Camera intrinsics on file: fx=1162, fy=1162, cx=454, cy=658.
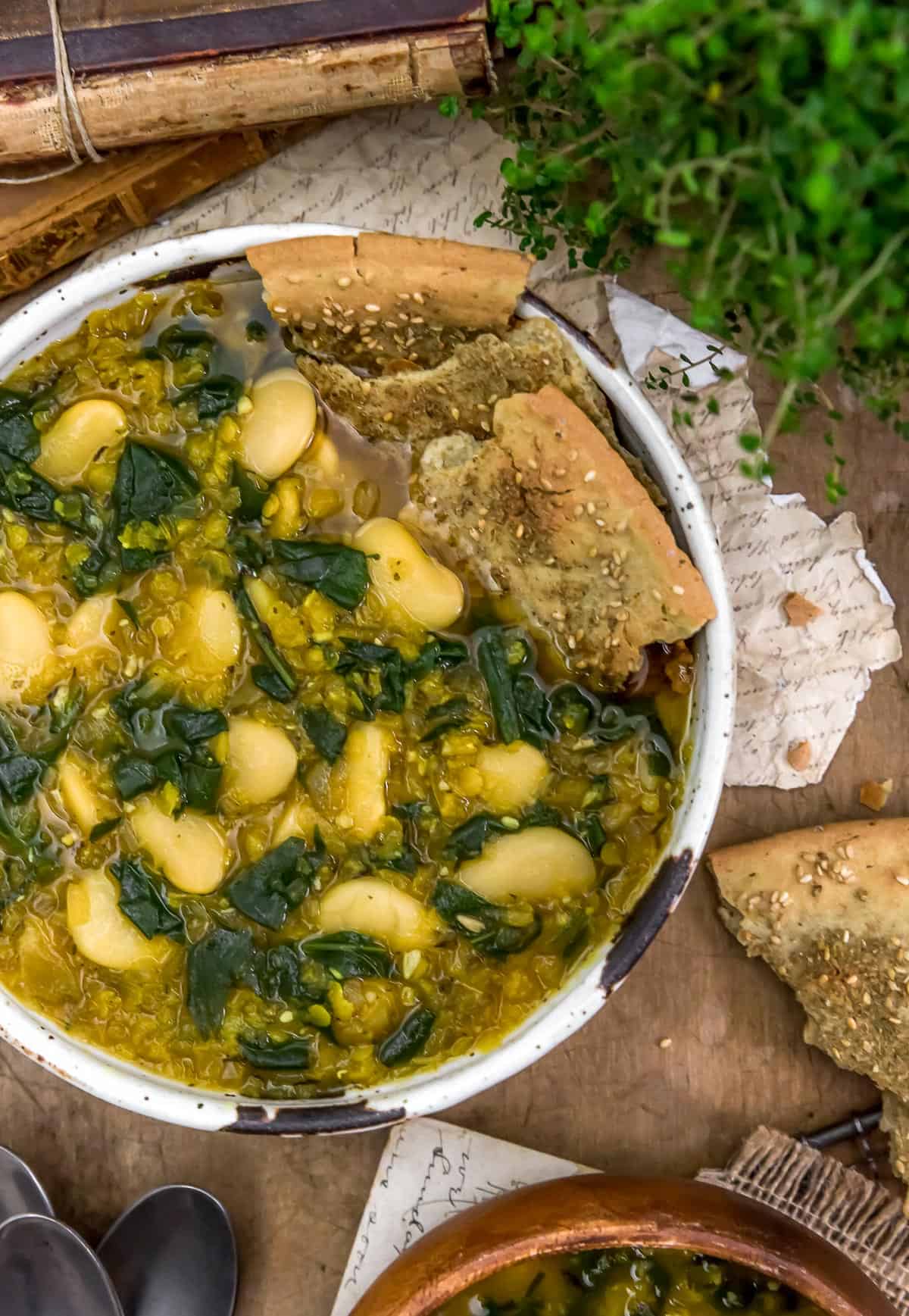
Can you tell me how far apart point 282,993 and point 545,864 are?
0.59 m

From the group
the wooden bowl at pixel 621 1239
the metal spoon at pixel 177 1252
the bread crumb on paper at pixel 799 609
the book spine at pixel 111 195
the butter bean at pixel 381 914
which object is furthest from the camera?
the metal spoon at pixel 177 1252

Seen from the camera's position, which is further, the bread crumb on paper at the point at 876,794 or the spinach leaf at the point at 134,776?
the bread crumb on paper at the point at 876,794

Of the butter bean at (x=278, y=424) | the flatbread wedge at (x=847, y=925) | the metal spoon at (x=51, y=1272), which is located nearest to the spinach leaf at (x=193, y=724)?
the butter bean at (x=278, y=424)

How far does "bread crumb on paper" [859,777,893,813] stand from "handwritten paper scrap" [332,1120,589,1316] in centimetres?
103

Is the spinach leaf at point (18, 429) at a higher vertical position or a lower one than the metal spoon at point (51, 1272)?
higher

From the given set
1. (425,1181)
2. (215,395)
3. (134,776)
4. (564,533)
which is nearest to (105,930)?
(134,776)

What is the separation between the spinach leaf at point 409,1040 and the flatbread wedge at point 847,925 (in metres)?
0.70

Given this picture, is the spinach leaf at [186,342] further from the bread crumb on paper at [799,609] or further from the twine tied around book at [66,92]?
the bread crumb on paper at [799,609]

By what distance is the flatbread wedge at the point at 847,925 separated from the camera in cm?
246

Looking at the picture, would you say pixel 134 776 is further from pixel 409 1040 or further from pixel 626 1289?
pixel 626 1289

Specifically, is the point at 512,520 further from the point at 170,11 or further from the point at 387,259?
the point at 170,11

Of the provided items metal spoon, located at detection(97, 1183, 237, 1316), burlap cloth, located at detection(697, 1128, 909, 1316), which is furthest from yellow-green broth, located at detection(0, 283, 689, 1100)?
burlap cloth, located at detection(697, 1128, 909, 1316)

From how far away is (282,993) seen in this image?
2.33m

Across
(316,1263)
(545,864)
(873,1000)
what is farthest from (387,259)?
(316,1263)
